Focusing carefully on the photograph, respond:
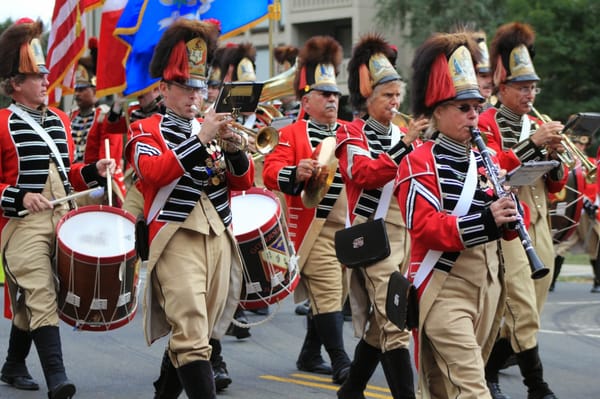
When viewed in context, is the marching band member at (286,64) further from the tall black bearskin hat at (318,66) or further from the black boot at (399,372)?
the black boot at (399,372)

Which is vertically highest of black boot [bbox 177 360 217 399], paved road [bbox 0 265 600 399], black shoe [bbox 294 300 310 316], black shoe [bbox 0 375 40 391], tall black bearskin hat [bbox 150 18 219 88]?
tall black bearskin hat [bbox 150 18 219 88]

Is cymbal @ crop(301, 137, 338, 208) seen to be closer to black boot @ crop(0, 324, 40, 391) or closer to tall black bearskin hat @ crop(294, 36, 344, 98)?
tall black bearskin hat @ crop(294, 36, 344, 98)

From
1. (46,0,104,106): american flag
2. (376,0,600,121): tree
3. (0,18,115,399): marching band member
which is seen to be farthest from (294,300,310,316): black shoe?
(376,0,600,121): tree

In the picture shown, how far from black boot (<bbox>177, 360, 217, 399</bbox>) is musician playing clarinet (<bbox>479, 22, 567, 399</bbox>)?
219 cm

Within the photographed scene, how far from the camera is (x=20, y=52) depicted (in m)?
7.84

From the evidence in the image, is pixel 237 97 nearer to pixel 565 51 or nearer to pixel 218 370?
pixel 218 370

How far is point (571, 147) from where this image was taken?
8.10 meters

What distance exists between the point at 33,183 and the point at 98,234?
0.59 metres

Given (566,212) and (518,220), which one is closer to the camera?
(518,220)

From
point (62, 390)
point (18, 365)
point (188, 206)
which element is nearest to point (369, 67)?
point (188, 206)

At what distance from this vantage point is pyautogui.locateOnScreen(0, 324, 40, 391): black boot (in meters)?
8.10

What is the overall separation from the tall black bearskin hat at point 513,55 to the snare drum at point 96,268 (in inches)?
109

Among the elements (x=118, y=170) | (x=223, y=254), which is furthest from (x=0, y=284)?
(x=223, y=254)

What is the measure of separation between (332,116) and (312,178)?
3.12ft
